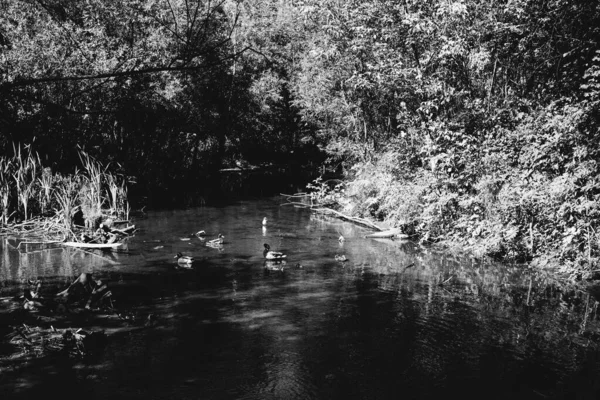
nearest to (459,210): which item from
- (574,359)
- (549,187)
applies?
(549,187)

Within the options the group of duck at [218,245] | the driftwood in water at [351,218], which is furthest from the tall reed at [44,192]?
the driftwood in water at [351,218]

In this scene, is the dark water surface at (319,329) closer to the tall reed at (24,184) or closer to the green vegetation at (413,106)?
the tall reed at (24,184)

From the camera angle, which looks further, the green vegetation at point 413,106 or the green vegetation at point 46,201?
the green vegetation at point 46,201

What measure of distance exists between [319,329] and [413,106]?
40.6 feet

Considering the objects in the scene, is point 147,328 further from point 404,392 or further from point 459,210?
point 459,210

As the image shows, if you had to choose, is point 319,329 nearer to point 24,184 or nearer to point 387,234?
point 387,234

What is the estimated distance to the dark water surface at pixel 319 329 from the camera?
256 inches

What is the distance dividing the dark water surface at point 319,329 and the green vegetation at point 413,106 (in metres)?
1.80

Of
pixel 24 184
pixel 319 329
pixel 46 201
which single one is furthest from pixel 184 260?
pixel 46 201

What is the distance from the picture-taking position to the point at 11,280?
35.0ft

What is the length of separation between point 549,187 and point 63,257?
37.4 feet

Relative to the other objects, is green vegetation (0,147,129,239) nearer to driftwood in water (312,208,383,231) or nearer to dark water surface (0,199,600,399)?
dark water surface (0,199,600,399)

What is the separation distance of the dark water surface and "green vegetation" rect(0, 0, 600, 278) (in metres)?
1.80

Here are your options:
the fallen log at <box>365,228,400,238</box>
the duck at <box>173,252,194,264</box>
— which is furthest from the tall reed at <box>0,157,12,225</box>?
the fallen log at <box>365,228,400,238</box>
